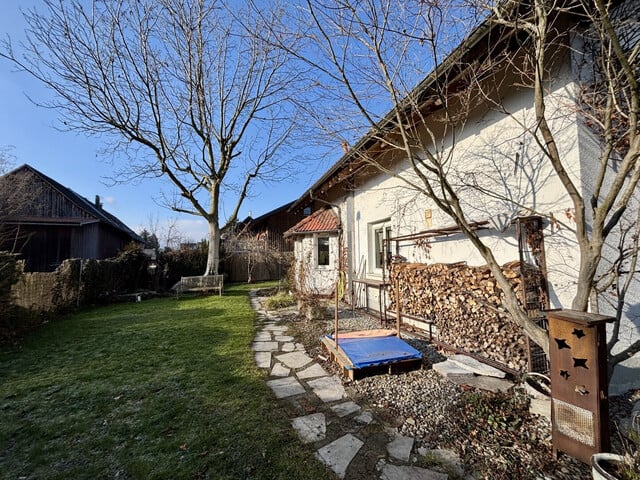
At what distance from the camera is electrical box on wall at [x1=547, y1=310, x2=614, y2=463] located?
1.92 meters

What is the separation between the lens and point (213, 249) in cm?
1270

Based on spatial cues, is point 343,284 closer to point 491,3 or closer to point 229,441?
point 229,441

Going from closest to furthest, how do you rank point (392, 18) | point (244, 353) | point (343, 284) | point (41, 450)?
point (41, 450)
point (392, 18)
point (244, 353)
point (343, 284)

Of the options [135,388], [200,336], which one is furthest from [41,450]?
[200,336]

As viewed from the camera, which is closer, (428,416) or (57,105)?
(428,416)

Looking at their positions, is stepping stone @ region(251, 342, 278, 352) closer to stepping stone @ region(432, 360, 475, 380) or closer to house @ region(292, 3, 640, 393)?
stepping stone @ region(432, 360, 475, 380)

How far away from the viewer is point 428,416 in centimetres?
271

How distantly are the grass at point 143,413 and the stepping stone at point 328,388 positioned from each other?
0.59m

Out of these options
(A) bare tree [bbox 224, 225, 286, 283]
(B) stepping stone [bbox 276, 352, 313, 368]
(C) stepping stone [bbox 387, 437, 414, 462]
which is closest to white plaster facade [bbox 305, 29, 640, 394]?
(C) stepping stone [bbox 387, 437, 414, 462]

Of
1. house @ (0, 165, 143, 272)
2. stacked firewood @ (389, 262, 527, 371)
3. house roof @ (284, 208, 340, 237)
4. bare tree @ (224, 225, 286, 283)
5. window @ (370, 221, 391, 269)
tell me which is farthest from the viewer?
bare tree @ (224, 225, 286, 283)

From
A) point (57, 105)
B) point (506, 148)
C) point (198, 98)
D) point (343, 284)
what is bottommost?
point (343, 284)

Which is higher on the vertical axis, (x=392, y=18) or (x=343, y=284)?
(x=392, y=18)

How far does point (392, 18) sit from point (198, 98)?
11046 mm

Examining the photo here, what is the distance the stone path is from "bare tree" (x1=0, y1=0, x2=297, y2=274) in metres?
5.98
